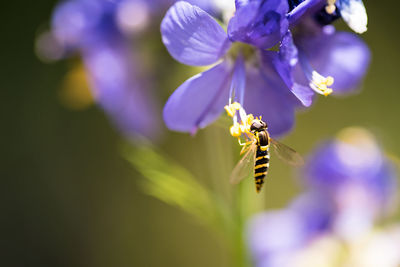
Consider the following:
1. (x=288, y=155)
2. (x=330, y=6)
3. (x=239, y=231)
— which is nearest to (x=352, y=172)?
(x=239, y=231)

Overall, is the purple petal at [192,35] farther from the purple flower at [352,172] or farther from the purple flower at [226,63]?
the purple flower at [352,172]

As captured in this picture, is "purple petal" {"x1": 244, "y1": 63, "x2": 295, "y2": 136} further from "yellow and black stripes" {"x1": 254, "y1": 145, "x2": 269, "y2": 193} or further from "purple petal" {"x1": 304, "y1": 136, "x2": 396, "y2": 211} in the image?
"purple petal" {"x1": 304, "y1": 136, "x2": 396, "y2": 211}

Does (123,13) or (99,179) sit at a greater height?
(123,13)

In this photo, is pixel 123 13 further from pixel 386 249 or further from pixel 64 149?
pixel 64 149

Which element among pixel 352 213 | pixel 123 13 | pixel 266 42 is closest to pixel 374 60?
pixel 352 213

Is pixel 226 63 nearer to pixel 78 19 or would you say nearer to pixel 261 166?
pixel 261 166

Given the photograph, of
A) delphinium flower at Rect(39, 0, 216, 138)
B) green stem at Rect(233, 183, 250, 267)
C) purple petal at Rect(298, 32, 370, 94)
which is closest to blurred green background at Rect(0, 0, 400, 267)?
delphinium flower at Rect(39, 0, 216, 138)

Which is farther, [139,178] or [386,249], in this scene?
[139,178]
